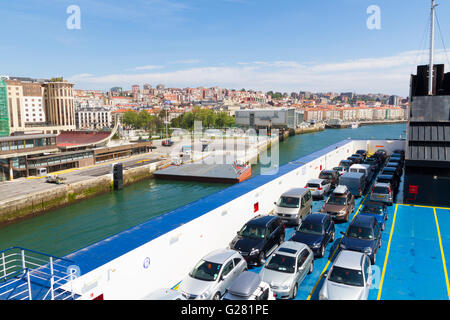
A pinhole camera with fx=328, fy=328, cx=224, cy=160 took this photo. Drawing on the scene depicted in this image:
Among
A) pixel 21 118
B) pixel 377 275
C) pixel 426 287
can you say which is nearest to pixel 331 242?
pixel 377 275

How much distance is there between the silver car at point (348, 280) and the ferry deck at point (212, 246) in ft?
2.74

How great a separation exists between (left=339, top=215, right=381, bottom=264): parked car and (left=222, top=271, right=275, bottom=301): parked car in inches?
151

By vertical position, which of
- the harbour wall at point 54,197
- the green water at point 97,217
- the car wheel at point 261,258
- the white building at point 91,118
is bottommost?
the green water at point 97,217

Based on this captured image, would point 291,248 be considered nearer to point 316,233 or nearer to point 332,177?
point 316,233

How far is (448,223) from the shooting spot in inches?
522

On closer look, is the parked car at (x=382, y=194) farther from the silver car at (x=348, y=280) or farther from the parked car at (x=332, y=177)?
the silver car at (x=348, y=280)

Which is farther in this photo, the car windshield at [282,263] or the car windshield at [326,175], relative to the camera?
the car windshield at [326,175]

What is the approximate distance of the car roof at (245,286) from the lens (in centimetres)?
660

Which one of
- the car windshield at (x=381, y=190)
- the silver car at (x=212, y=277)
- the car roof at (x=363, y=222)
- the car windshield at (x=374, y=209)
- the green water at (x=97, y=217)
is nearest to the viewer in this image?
the silver car at (x=212, y=277)

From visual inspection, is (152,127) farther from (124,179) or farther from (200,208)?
(200,208)

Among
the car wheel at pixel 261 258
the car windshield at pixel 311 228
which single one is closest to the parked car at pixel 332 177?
the car windshield at pixel 311 228

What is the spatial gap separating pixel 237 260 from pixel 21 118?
301 ft

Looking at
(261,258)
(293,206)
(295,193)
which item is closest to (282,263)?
(261,258)

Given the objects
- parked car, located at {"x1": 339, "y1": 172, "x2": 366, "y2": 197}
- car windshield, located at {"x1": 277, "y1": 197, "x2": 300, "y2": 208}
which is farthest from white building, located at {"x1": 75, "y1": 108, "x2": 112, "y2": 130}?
car windshield, located at {"x1": 277, "y1": 197, "x2": 300, "y2": 208}
